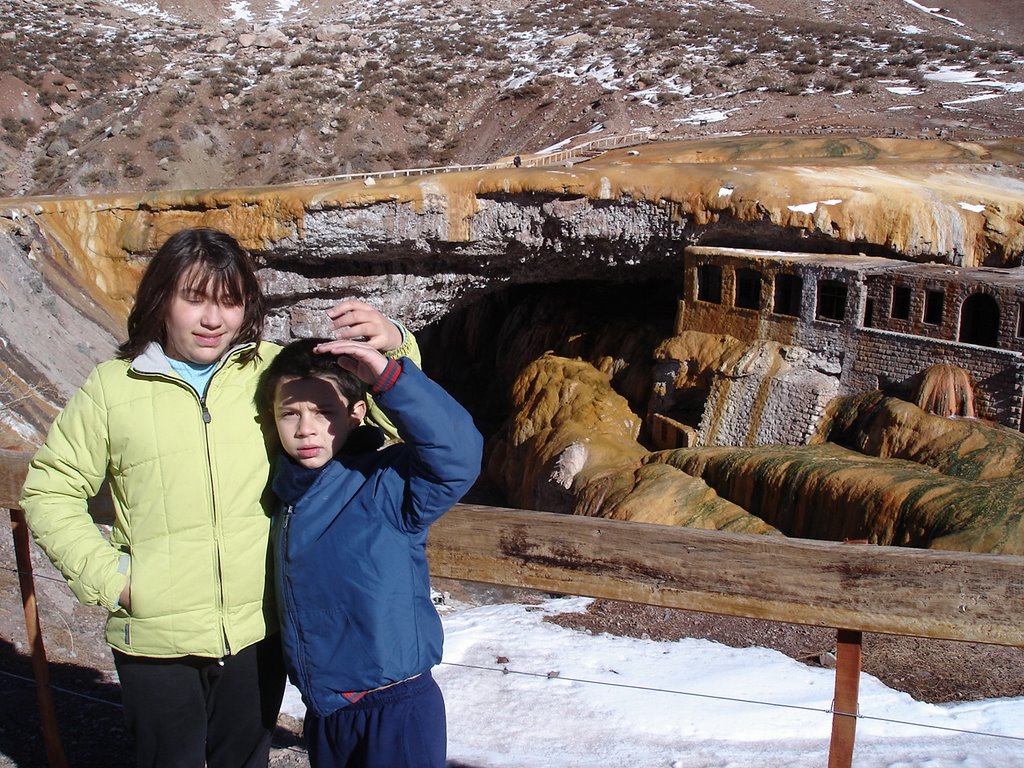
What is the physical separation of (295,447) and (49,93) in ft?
117

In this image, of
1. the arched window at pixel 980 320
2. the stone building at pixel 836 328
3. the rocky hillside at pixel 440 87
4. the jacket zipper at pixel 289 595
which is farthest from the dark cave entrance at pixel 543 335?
the jacket zipper at pixel 289 595

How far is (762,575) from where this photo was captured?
2633 millimetres

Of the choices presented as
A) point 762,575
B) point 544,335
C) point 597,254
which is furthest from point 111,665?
point 544,335

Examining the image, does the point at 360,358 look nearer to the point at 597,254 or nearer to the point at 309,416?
the point at 309,416

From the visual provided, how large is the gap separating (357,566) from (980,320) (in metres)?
13.7

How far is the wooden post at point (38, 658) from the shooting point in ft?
11.0

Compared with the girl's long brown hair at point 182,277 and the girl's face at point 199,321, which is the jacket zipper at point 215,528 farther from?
the girl's long brown hair at point 182,277

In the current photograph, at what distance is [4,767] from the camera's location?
11.2ft

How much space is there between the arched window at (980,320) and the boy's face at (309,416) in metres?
13.1

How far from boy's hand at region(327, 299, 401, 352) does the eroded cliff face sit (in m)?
9.95

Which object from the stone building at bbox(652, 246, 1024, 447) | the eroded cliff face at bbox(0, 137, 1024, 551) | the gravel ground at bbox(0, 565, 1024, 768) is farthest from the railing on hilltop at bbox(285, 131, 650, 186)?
the gravel ground at bbox(0, 565, 1024, 768)

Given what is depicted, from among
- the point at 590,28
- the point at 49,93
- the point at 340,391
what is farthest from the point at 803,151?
the point at 49,93

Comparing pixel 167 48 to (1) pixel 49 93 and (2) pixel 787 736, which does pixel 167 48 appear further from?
(2) pixel 787 736

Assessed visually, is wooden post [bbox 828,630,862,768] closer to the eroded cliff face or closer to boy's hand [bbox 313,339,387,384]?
boy's hand [bbox 313,339,387,384]
